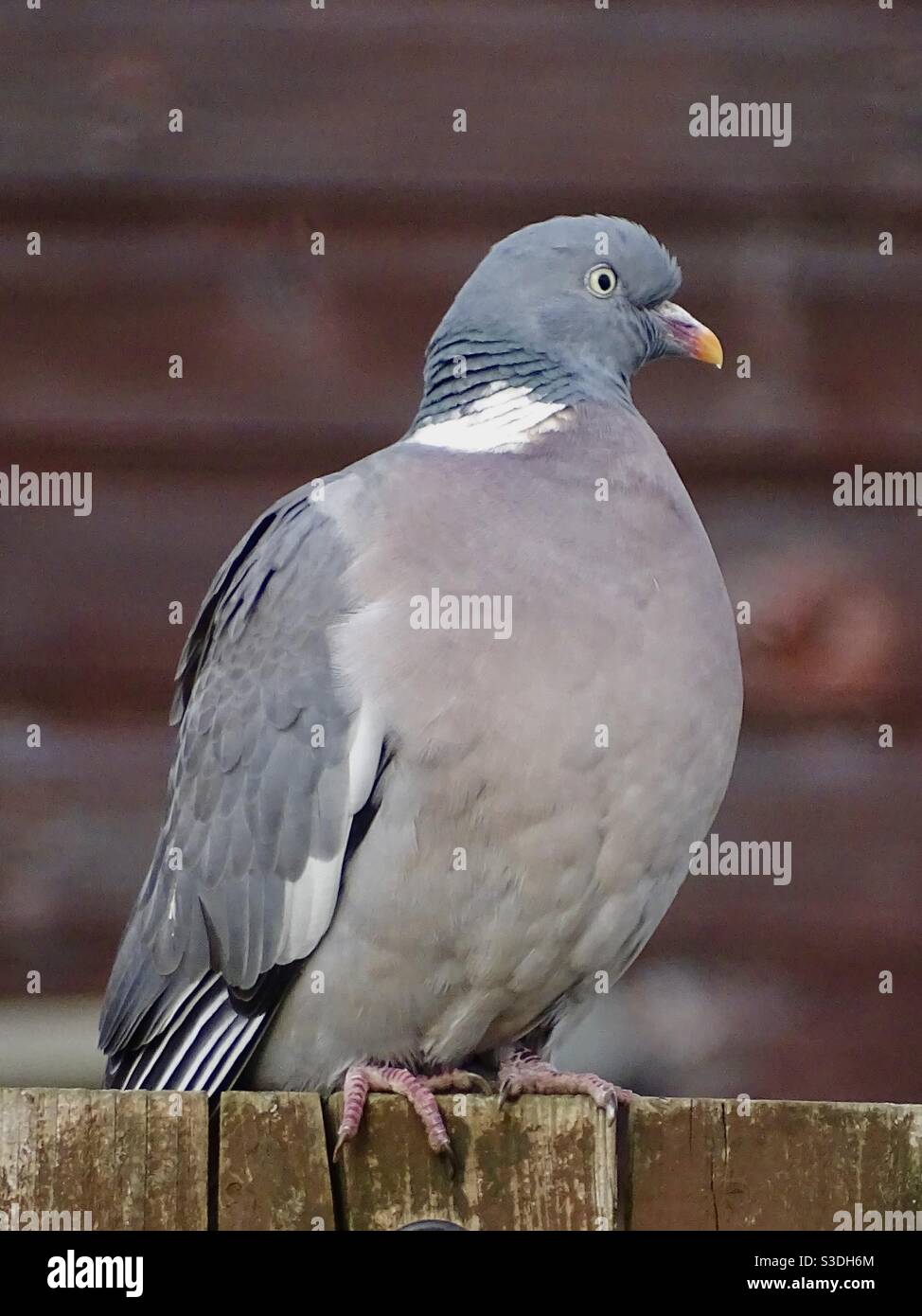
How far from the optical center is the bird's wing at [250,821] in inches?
102

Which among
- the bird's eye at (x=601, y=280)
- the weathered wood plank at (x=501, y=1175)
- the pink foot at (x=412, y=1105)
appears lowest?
the weathered wood plank at (x=501, y=1175)

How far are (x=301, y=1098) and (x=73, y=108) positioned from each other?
2.42 m

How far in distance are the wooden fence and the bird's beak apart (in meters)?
1.36

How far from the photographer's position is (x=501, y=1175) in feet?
6.38

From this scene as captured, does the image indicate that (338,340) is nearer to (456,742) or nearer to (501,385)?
(501,385)

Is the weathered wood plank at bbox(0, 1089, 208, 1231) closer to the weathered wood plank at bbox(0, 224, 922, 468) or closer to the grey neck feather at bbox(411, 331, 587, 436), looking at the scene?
the grey neck feather at bbox(411, 331, 587, 436)

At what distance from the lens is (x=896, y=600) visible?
372 cm

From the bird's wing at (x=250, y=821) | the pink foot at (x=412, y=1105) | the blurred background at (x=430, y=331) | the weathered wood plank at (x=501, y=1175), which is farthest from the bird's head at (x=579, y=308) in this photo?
the weathered wood plank at (x=501, y=1175)

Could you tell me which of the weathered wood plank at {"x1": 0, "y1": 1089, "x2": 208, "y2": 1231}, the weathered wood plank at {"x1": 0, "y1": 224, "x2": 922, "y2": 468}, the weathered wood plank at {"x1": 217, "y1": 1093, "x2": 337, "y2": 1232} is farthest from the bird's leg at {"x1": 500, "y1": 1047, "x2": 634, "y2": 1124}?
the weathered wood plank at {"x1": 0, "y1": 224, "x2": 922, "y2": 468}

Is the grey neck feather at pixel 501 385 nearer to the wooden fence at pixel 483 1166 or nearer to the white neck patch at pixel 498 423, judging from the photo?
the white neck patch at pixel 498 423

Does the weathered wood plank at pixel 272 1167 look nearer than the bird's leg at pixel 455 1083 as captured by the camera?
Yes

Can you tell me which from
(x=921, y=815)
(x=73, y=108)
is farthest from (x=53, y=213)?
(x=921, y=815)

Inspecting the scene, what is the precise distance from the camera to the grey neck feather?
2795 mm
